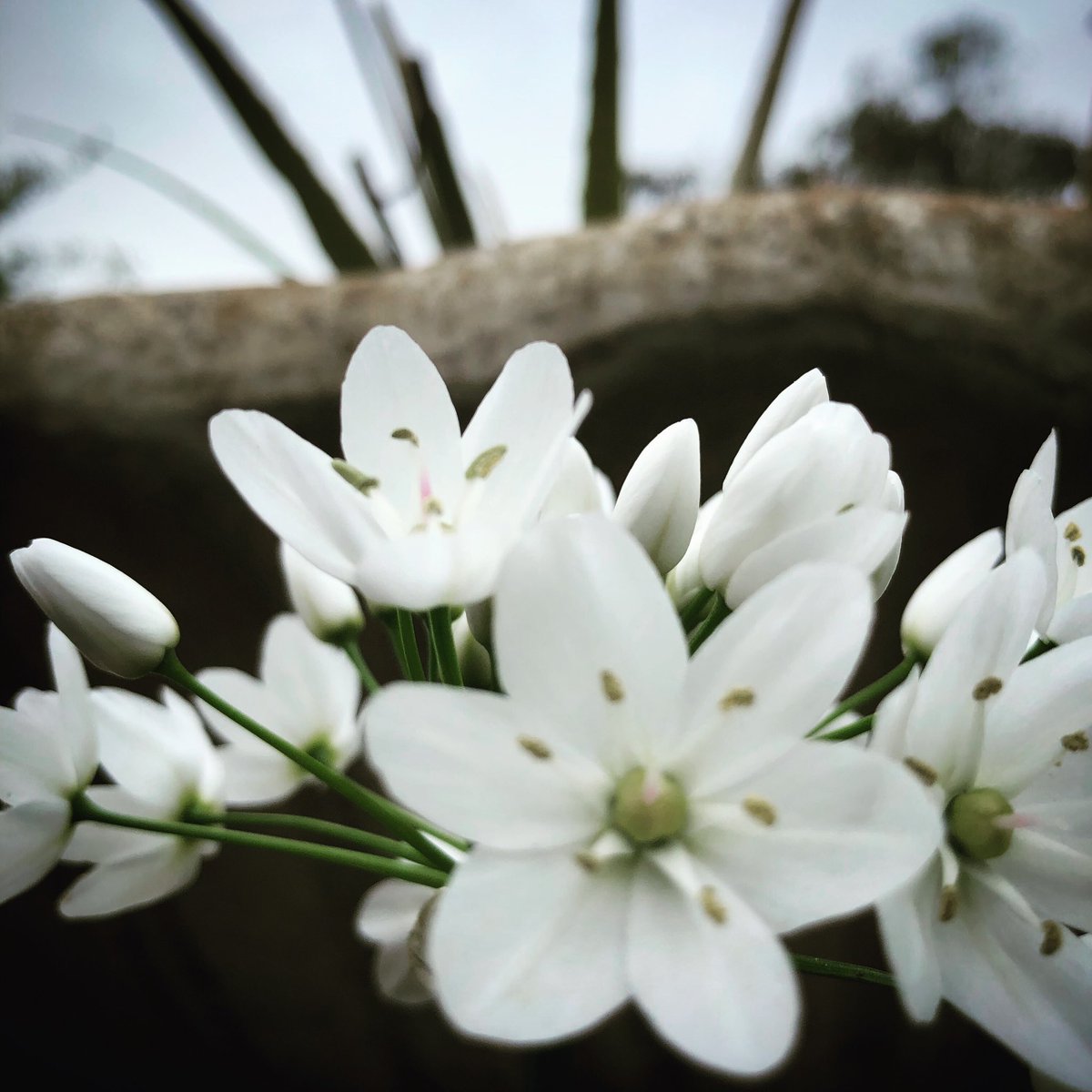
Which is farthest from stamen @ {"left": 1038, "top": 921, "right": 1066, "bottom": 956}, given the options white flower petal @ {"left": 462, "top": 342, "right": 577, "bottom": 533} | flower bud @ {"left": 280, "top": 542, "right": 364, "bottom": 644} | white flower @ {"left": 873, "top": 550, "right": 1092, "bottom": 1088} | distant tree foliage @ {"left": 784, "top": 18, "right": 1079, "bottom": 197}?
distant tree foliage @ {"left": 784, "top": 18, "right": 1079, "bottom": 197}

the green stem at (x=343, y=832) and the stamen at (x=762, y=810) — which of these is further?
the green stem at (x=343, y=832)

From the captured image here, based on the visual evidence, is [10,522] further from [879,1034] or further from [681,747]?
[879,1034]

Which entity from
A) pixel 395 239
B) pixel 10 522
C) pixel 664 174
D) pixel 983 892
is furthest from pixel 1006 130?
pixel 10 522

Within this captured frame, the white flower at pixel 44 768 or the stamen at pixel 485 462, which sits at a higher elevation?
the stamen at pixel 485 462

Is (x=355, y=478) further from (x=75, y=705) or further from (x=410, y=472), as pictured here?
(x=75, y=705)

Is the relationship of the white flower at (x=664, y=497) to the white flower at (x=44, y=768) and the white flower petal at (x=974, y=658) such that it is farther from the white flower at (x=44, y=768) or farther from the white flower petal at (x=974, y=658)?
the white flower at (x=44, y=768)

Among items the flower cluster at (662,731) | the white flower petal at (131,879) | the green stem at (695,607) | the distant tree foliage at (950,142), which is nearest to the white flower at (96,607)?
the flower cluster at (662,731)

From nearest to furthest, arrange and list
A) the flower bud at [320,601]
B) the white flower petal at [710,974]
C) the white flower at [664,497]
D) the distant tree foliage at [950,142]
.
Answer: the white flower petal at [710,974] → the white flower at [664,497] → the flower bud at [320,601] → the distant tree foliage at [950,142]
